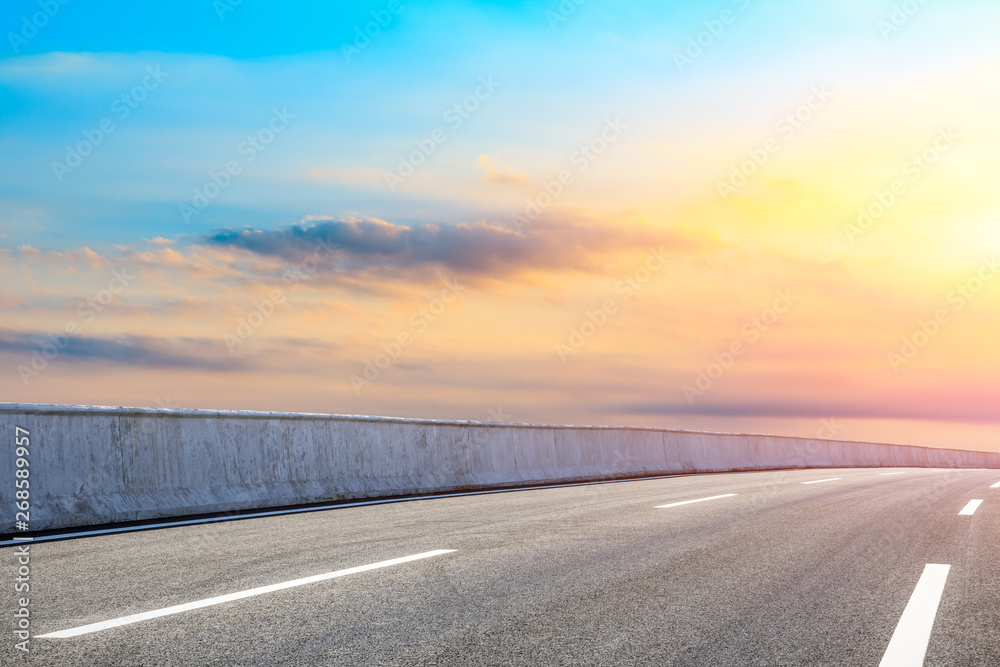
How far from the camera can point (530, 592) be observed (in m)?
5.72

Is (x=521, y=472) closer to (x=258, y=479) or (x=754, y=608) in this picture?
(x=258, y=479)

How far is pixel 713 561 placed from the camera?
7086 mm

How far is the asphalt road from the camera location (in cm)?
436

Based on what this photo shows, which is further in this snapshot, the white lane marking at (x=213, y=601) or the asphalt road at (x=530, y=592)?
the white lane marking at (x=213, y=601)

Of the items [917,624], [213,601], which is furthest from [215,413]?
[917,624]

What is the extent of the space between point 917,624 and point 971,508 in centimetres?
779

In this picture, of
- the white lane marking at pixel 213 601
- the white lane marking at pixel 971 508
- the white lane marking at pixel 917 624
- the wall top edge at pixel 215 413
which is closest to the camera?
the white lane marking at pixel 917 624

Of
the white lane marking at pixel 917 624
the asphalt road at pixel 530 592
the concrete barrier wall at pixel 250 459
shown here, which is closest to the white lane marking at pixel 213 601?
the asphalt road at pixel 530 592

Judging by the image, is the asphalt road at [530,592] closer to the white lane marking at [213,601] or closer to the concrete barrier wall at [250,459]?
the white lane marking at [213,601]

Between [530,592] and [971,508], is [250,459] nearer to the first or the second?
[530,592]

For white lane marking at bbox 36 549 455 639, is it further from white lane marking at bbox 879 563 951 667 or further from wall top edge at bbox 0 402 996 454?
wall top edge at bbox 0 402 996 454

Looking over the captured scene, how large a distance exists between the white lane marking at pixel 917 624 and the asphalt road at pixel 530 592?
0.07ft

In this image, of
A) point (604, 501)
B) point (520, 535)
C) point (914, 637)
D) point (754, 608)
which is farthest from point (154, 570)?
point (604, 501)

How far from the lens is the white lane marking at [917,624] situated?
426cm
